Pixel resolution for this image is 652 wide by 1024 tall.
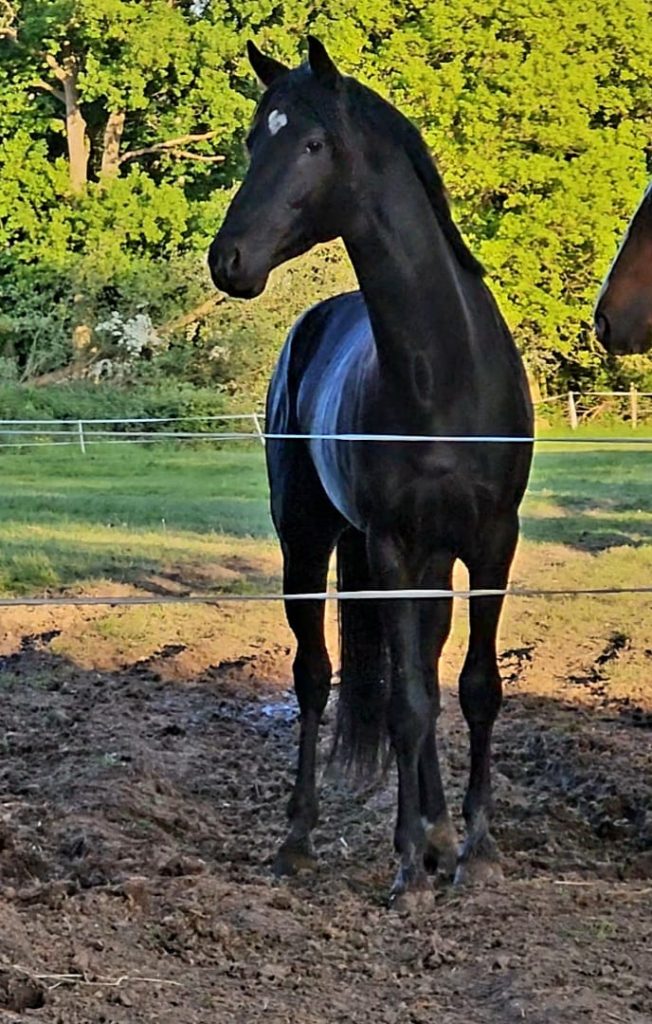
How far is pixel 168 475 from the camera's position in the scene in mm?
17078

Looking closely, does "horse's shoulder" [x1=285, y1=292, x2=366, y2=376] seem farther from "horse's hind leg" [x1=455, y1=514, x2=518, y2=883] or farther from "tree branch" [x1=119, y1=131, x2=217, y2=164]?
"tree branch" [x1=119, y1=131, x2=217, y2=164]

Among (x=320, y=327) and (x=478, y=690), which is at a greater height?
(x=320, y=327)

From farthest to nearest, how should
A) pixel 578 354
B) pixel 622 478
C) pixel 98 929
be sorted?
1. pixel 578 354
2. pixel 622 478
3. pixel 98 929

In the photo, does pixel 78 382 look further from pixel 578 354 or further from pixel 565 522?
pixel 565 522

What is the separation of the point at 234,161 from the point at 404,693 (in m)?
21.1

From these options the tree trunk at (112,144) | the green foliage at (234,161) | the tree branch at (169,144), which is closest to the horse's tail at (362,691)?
the green foliage at (234,161)

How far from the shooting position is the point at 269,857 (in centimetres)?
479

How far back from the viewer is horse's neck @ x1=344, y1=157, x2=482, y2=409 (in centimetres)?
432

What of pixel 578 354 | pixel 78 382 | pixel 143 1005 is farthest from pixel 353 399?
pixel 578 354

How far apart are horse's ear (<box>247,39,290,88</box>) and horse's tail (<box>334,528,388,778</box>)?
1682 mm

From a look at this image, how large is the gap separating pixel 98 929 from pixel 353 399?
1819 mm

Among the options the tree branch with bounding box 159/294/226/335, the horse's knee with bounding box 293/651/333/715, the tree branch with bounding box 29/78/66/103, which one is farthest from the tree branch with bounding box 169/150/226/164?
the horse's knee with bounding box 293/651/333/715

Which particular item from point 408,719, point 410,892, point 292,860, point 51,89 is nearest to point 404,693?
point 408,719

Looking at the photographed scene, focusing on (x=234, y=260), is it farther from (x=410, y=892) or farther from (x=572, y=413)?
(x=572, y=413)
